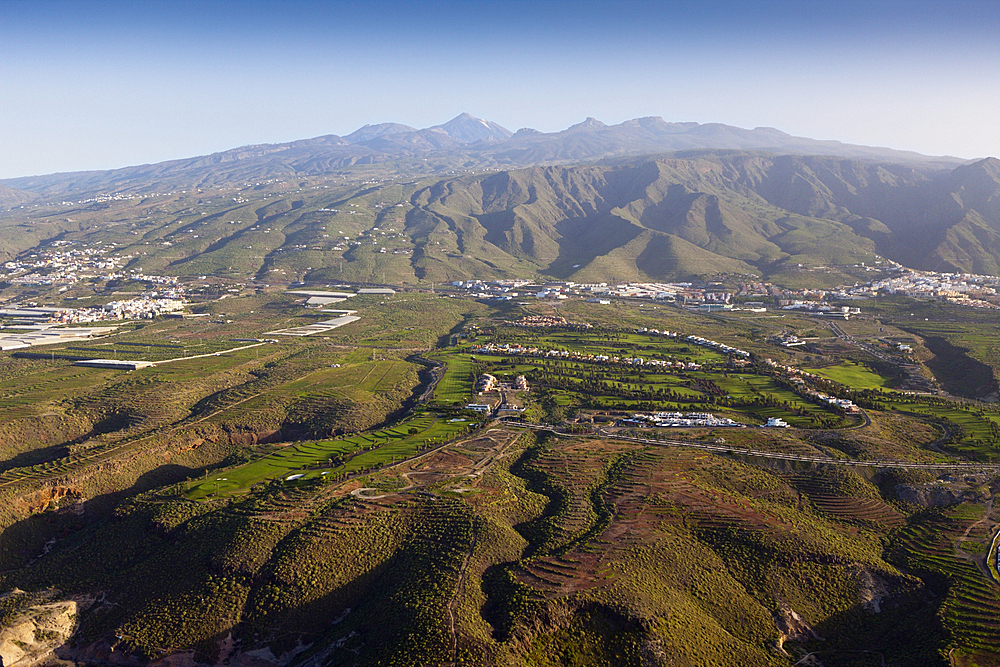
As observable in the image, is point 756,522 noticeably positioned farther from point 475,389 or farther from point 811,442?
point 475,389

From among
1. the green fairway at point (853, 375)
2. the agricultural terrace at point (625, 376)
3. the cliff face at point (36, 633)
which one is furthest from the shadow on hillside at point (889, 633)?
the cliff face at point (36, 633)

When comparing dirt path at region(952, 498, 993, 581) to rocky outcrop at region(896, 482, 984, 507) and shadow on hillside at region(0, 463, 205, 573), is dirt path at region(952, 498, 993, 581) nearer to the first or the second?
rocky outcrop at region(896, 482, 984, 507)

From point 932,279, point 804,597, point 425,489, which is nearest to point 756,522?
point 804,597

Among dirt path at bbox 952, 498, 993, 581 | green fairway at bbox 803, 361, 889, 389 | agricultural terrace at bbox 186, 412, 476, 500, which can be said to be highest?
agricultural terrace at bbox 186, 412, 476, 500

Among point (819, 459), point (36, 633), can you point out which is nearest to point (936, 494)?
point (819, 459)

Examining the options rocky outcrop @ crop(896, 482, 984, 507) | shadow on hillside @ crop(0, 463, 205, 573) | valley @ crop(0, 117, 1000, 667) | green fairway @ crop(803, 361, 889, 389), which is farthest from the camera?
green fairway @ crop(803, 361, 889, 389)

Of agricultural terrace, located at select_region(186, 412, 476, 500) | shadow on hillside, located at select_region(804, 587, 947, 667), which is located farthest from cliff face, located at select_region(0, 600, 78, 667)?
shadow on hillside, located at select_region(804, 587, 947, 667)

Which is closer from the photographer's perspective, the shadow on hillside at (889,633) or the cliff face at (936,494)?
the shadow on hillside at (889,633)

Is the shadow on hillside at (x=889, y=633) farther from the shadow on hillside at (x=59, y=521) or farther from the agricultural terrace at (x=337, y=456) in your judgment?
the shadow on hillside at (x=59, y=521)
